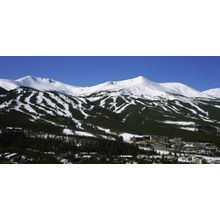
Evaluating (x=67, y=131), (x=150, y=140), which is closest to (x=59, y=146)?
(x=150, y=140)

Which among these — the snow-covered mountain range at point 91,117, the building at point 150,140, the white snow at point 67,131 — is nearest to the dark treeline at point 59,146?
the building at point 150,140

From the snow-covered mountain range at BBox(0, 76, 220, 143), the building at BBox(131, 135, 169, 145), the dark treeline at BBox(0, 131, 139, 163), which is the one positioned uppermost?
the snow-covered mountain range at BBox(0, 76, 220, 143)

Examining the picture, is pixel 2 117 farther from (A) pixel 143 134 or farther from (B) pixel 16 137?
(A) pixel 143 134

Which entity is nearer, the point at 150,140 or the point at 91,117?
the point at 150,140

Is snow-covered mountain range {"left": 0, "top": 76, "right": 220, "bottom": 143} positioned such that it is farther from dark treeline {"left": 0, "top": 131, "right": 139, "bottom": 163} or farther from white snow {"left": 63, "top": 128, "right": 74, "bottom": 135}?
dark treeline {"left": 0, "top": 131, "right": 139, "bottom": 163}

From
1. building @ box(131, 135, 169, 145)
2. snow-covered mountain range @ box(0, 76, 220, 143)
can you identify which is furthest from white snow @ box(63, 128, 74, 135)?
building @ box(131, 135, 169, 145)

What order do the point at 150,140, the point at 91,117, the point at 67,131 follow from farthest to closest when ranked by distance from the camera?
the point at 91,117
the point at 67,131
the point at 150,140

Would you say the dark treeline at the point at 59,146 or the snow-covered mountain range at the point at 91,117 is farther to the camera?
the snow-covered mountain range at the point at 91,117

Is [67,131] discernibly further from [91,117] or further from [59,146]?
[91,117]

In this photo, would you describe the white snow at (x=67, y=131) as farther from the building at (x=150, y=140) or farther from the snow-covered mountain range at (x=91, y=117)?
the building at (x=150, y=140)

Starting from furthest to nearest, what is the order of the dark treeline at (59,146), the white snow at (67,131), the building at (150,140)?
the white snow at (67,131), the building at (150,140), the dark treeline at (59,146)

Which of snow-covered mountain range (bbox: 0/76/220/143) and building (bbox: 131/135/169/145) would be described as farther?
snow-covered mountain range (bbox: 0/76/220/143)

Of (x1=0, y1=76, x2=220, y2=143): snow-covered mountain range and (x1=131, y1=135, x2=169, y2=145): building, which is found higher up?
(x1=0, y1=76, x2=220, y2=143): snow-covered mountain range

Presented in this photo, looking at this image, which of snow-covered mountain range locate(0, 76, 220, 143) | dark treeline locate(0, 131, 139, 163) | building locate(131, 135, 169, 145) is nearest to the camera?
dark treeline locate(0, 131, 139, 163)
